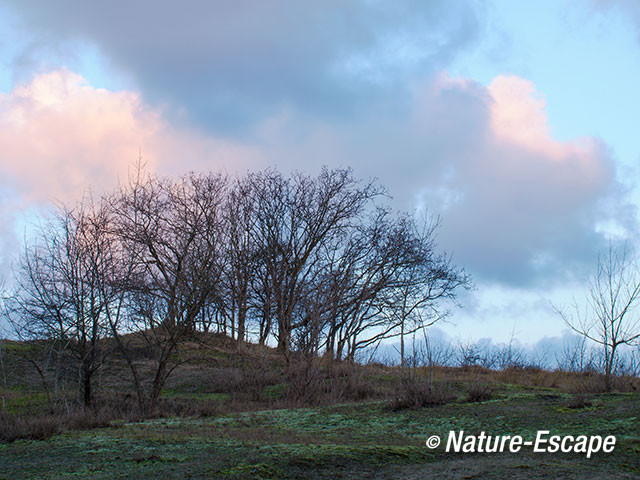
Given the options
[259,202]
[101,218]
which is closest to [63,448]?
[101,218]

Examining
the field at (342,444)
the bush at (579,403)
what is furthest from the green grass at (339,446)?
the bush at (579,403)

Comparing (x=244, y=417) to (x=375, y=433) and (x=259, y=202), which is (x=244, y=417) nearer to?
(x=375, y=433)

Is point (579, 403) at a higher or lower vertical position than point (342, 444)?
higher

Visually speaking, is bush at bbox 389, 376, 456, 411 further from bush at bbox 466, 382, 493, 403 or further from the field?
bush at bbox 466, 382, 493, 403

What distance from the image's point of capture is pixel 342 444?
593cm

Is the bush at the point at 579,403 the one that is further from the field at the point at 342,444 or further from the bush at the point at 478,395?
the bush at the point at 478,395

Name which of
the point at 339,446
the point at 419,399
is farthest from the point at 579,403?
the point at 339,446

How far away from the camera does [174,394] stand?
1797 cm

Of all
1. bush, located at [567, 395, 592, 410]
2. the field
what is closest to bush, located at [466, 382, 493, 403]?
the field

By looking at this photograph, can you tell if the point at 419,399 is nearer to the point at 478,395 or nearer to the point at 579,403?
the point at 478,395

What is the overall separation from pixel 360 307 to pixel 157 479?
808 inches

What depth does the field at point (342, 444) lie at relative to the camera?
184 inches

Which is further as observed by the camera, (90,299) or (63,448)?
(90,299)

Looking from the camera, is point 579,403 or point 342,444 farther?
point 579,403
